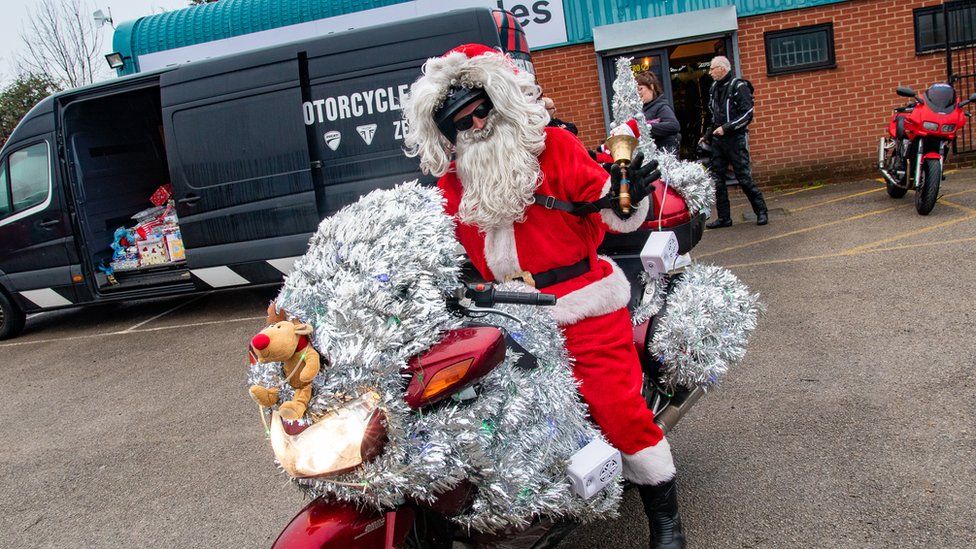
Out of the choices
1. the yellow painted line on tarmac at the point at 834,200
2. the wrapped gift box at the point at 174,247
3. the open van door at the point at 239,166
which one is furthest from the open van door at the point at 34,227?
the yellow painted line on tarmac at the point at 834,200

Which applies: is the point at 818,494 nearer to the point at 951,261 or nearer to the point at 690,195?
the point at 690,195

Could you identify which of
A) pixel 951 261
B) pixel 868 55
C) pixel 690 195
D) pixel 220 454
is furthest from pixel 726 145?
pixel 220 454

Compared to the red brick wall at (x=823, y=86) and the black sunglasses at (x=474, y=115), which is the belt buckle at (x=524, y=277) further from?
the red brick wall at (x=823, y=86)

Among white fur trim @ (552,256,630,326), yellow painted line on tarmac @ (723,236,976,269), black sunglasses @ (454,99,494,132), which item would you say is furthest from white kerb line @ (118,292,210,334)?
white fur trim @ (552,256,630,326)

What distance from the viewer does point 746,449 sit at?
11.1 feet

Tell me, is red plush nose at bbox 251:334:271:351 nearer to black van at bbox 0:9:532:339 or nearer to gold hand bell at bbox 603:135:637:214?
gold hand bell at bbox 603:135:637:214

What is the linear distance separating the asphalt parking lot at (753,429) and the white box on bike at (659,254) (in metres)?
1.05

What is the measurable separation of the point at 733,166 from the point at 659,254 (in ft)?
19.5

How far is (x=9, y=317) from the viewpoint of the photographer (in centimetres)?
790

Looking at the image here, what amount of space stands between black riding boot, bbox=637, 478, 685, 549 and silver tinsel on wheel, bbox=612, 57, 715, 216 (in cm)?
132

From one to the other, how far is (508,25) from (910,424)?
16.1 feet

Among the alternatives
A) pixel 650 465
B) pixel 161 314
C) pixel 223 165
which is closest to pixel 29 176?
pixel 161 314

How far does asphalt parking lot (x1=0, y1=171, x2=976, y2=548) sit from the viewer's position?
2.88 meters

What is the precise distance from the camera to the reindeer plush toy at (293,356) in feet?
5.69
